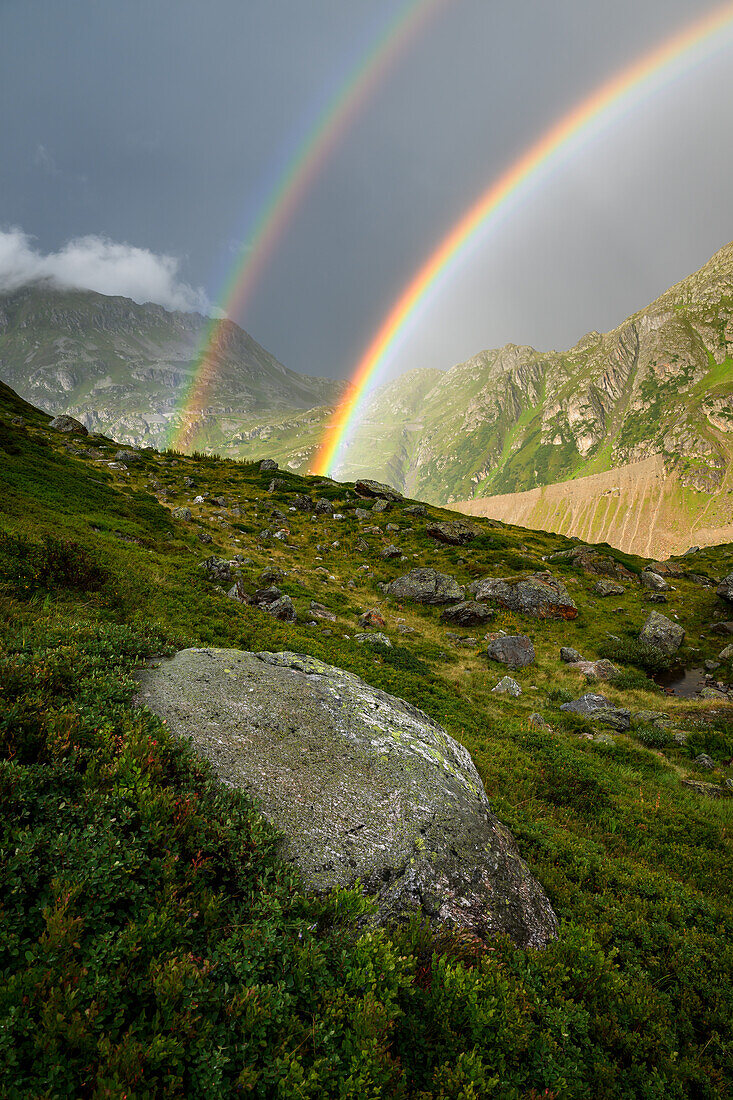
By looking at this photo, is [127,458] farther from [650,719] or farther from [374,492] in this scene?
[650,719]

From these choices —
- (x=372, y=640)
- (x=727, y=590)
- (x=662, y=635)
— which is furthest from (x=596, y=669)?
(x=727, y=590)

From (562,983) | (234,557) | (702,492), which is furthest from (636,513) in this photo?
(562,983)

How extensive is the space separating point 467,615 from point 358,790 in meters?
25.2

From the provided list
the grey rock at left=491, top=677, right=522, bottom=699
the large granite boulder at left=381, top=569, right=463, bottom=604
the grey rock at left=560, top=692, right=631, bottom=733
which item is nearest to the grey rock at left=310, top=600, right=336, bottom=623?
the grey rock at left=491, top=677, right=522, bottom=699

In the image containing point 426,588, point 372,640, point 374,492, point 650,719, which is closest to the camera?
point 650,719

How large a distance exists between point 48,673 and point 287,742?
12.4ft

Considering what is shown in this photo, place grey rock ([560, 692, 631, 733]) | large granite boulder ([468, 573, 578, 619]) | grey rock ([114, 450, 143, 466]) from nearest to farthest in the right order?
grey rock ([560, 692, 631, 733])
large granite boulder ([468, 573, 578, 619])
grey rock ([114, 450, 143, 466])

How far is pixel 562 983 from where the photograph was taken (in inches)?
217

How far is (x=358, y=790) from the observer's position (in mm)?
6504

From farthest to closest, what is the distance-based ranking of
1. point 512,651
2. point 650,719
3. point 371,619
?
1. point 371,619
2. point 512,651
3. point 650,719

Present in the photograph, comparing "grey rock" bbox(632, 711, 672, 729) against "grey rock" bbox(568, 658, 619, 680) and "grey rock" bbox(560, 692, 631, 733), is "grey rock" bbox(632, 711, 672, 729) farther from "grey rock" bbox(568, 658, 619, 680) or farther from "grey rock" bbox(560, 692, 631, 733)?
"grey rock" bbox(568, 658, 619, 680)

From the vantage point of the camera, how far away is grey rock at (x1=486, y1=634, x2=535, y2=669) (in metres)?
24.9

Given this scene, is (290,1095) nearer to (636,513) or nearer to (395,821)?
(395,821)

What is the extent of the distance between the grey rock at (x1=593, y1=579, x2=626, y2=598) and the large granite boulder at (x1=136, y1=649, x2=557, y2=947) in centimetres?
3709
